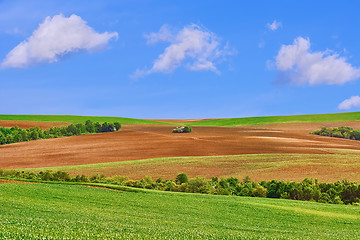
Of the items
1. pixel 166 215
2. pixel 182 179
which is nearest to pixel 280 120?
pixel 182 179

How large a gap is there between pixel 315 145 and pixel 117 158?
3740cm

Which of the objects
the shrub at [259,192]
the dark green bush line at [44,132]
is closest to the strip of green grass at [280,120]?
the dark green bush line at [44,132]

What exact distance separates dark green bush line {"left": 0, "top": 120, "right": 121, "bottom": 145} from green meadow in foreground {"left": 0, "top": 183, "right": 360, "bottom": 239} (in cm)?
6655

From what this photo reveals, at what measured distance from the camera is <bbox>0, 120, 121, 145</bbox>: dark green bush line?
9393 cm

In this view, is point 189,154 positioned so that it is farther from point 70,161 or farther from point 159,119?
point 159,119

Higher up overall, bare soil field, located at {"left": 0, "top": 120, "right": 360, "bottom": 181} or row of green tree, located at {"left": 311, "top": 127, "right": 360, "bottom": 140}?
row of green tree, located at {"left": 311, "top": 127, "right": 360, "bottom": 140}

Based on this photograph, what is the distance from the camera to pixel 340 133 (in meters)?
100

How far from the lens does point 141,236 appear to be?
14.8 m

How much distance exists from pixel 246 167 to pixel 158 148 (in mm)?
23395

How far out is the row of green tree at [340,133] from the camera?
9925 centimetres

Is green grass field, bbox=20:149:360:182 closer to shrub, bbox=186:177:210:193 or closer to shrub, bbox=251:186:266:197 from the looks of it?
shrub, bbox=251:186:266:197

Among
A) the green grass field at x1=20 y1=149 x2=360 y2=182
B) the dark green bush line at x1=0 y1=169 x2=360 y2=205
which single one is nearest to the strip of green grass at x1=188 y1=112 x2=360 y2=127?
the green grass field at x1=20 y1=149 x2=360 y2=182

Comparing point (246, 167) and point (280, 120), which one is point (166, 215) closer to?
point (246, 167)

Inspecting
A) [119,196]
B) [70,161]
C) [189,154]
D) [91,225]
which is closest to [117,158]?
[70,161]
